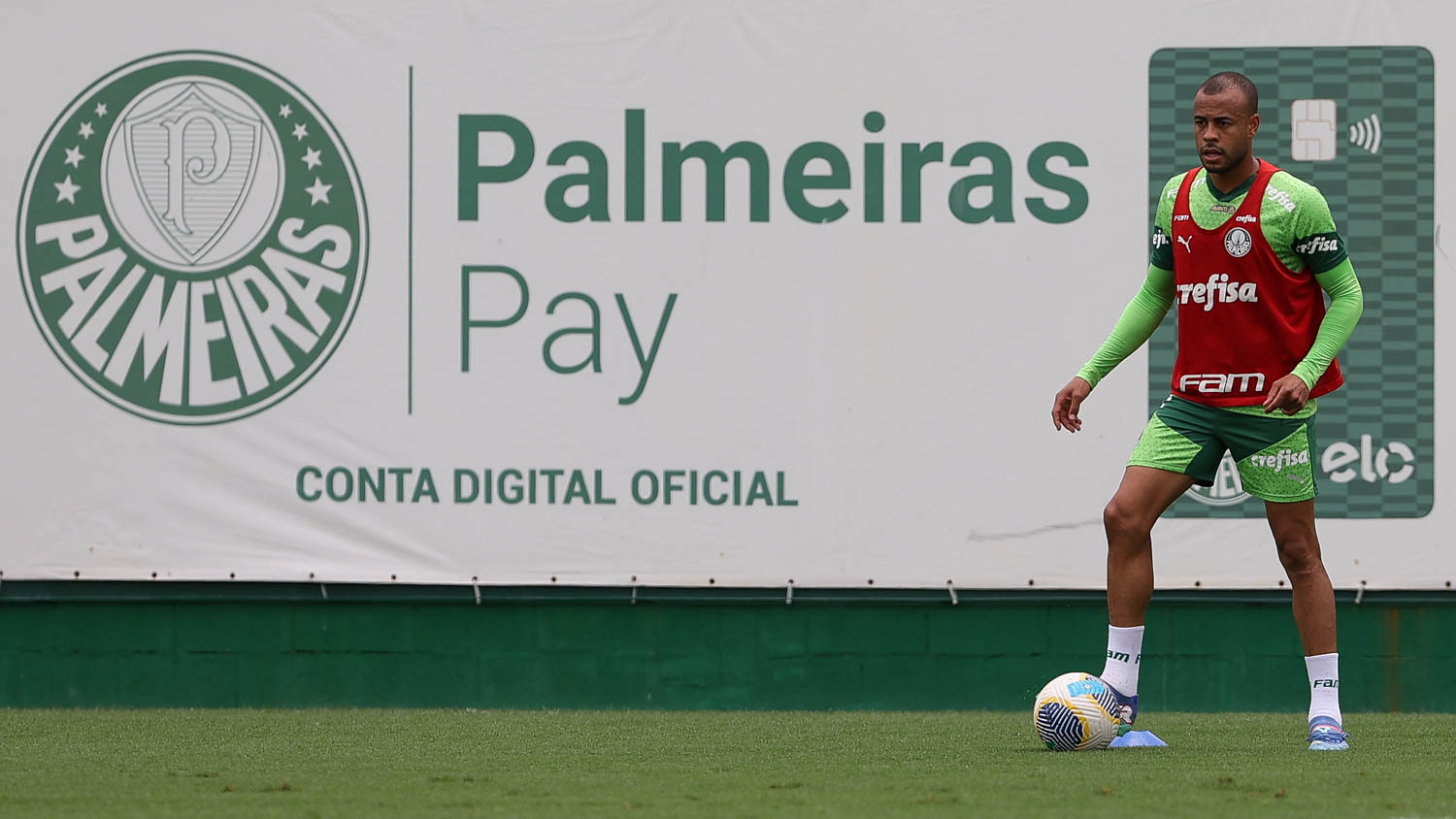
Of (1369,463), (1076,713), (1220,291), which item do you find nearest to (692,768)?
(1076,713)

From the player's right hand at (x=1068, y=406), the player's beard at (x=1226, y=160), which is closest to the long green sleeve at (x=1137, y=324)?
the player's right hand at (x=1068, y=406)

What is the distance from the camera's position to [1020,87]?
650cm

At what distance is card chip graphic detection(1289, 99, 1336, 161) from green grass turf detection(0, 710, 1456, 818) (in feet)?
6.54

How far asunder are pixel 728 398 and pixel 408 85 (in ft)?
5.32

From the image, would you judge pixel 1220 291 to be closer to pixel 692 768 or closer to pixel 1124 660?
pixel 1124 660

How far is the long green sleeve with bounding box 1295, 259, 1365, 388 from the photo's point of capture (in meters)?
4.46

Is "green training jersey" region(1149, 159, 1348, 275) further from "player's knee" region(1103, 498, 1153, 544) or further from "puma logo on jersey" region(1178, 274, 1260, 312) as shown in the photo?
"player's knee" region(1103, 498, 1153, 544)

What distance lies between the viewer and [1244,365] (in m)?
4.57

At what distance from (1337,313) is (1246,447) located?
0.40m

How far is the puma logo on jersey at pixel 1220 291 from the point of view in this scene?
4.57 meters

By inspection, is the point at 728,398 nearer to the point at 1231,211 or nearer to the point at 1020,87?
the point at 1020,87

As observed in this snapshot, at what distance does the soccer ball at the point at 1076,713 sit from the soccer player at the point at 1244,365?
6 cm

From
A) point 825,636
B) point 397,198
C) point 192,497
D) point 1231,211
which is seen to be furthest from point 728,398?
point 1231,211

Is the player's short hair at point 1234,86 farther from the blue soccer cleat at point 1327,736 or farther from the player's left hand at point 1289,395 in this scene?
the blue soccer cleat at point 1327,736
